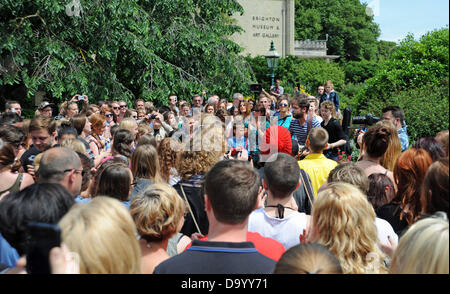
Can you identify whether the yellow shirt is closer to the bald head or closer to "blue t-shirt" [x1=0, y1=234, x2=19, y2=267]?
the bald head

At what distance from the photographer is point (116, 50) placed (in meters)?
12.2

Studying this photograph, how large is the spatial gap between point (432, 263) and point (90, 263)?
123cm

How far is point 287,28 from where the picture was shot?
3434 cm

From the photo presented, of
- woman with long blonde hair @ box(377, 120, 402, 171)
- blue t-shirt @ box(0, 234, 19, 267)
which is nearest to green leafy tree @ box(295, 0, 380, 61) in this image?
woman with long blonde hair @ box(377, 120, 402, 171)

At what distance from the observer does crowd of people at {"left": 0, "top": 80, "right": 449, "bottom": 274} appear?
5.70 feet

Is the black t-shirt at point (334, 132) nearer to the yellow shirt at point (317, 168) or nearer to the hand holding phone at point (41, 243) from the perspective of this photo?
the yellow shirt at point (317, 168)

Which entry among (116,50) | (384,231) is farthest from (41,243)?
(116,50)

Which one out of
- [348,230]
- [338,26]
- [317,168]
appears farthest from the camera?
[338,26]

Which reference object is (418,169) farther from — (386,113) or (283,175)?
(386,113)

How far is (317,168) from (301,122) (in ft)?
8.11

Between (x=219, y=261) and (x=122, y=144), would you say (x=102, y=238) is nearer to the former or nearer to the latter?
(x=219, y=261)

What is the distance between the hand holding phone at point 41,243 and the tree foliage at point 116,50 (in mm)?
10545

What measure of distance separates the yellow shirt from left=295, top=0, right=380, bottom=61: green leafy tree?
1661 inches

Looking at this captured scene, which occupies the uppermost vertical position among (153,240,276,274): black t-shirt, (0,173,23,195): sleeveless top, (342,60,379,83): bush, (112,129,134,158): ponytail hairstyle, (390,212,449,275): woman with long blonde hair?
(342,60,379,83): bush
